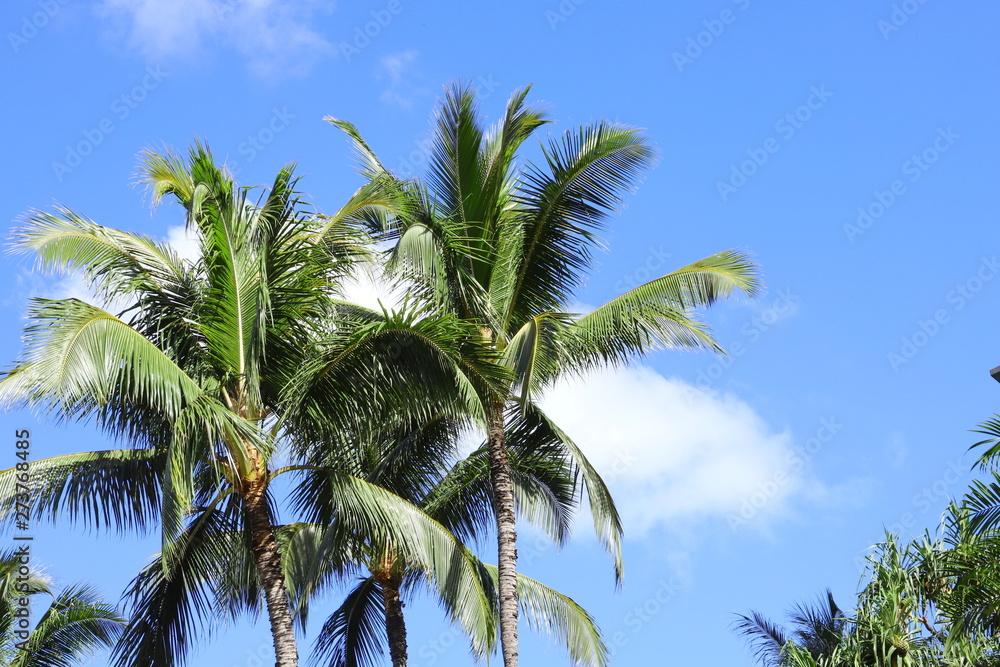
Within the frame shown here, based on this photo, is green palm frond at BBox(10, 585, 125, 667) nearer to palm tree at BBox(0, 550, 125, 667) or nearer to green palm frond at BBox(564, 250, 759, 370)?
palm tree at BBox(0, 550, 125, 667)

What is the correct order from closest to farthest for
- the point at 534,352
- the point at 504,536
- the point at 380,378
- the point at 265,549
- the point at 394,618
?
the point at 265,549 < the point at 380,378 < the point at 534,352 < the point at 504,536 < the point at 394,618

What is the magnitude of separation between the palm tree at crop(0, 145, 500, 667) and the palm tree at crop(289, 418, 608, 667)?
261cm

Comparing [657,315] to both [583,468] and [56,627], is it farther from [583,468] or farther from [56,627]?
[56,627]

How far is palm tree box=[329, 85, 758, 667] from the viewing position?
14789 mm

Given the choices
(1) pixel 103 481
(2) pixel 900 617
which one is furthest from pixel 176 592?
(2) pixel 900 617

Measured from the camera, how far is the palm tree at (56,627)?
49.6ft

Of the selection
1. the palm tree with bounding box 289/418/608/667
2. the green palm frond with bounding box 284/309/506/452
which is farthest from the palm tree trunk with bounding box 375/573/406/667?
the green palm frond with bounding box 284/309/506/452

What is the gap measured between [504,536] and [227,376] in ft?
14.1

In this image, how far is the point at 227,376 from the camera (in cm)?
1243

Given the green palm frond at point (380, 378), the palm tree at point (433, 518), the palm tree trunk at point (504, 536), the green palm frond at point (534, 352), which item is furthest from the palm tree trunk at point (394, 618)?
the green palm frond at point (380, 378)

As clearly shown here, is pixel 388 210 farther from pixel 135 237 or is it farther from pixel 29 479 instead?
pixel 29 479

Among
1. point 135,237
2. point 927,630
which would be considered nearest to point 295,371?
point 135,237

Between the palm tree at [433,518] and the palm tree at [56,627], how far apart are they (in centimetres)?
275

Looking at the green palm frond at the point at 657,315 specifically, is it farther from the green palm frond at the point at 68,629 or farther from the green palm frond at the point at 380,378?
the green palm frond at the point at 68,629
